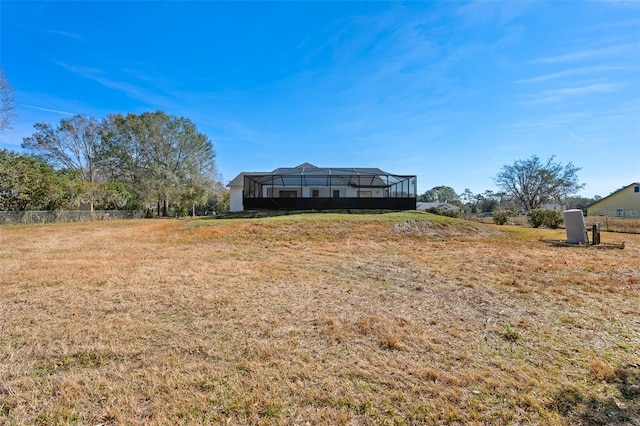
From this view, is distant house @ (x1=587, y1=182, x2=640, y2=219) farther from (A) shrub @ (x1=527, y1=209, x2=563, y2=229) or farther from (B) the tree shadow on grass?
(B) the tree shadow on grass

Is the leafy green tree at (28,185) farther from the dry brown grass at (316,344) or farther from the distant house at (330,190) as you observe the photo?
the dry brown grass at (316,344)

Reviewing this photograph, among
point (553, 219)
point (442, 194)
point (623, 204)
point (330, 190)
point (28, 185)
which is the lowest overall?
point (553, 219)

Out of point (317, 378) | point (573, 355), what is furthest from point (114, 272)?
point (573, 355)

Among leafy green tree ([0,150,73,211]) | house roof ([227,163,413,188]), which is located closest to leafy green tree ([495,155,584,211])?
house roof ([227,163,413,188])

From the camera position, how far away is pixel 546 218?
18078 mm

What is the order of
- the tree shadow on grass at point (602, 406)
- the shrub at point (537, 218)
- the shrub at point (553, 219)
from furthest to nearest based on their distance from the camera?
the shrub at point (537, 218) → the shrub at point (553, 219) → the tree shadow on grass at point (602, 406)

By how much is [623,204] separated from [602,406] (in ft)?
132

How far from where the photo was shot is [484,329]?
3.07m

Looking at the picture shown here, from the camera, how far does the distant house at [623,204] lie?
27766 millimetres

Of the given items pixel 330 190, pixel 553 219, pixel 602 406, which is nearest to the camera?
pixel 602 406

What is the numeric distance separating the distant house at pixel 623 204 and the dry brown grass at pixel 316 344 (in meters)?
31.9

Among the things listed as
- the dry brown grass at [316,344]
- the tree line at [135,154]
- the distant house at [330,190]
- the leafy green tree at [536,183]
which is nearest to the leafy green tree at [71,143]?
the tree line at [135,154]

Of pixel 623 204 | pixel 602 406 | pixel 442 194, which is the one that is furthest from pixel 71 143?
pixel 442 194

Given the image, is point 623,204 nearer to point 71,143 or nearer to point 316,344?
point 316,344
